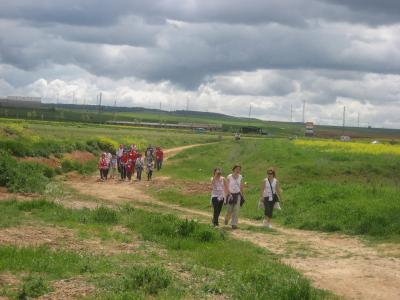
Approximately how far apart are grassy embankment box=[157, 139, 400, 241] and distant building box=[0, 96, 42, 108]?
102m

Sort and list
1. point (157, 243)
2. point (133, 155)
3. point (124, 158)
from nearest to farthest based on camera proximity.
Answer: point (157, 243) < point (124, 158) < point (133, 155)

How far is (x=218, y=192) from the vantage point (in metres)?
17.7

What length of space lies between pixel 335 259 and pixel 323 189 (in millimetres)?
9530

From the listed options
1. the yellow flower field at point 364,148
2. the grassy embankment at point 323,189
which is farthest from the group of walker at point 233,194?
the yellow flower field at point 364,148

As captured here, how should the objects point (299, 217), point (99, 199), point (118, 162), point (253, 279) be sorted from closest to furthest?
1. point (253, 279)
2. point (299, 217)
3. point (99, 199)
4. point (118, 162)

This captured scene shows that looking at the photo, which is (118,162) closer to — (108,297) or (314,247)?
(314,247)

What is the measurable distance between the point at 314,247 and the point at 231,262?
153 inches

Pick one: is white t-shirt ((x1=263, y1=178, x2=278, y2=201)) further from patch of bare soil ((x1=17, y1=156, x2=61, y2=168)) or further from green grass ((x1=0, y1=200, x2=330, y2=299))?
patch of bare soil ((x1=17, y1=156, x2=61, y2=168))

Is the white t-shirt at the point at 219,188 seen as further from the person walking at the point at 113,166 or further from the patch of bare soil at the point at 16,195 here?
the person walking at the point at 113,166

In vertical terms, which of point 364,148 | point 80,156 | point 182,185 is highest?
point 364,148

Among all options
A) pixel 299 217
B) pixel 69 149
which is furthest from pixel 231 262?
pixel 69 149

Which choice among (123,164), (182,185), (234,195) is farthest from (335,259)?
(123,164)

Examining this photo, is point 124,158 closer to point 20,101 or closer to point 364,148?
point 364,148

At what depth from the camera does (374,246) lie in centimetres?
1531
